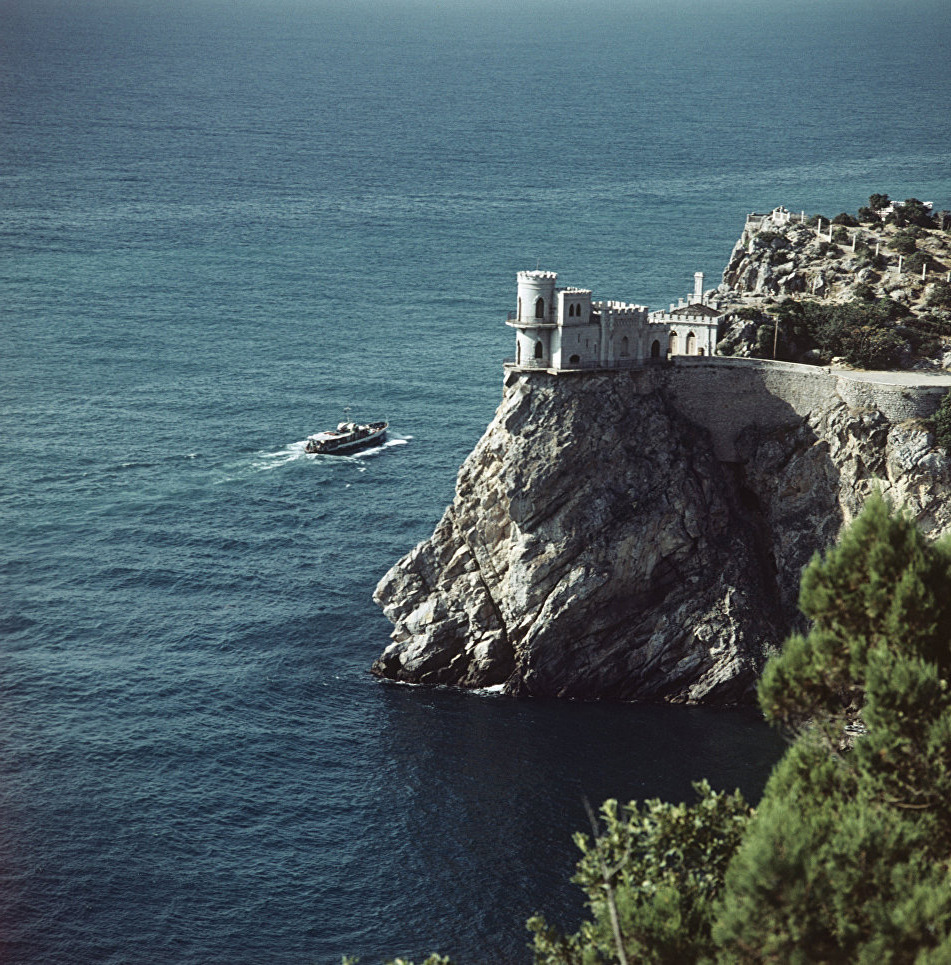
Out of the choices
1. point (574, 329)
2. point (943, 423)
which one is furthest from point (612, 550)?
point (943, 423)

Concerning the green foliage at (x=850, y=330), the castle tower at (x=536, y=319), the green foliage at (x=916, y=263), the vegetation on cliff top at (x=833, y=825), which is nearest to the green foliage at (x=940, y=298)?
the green foliage at (x=850, y=330)

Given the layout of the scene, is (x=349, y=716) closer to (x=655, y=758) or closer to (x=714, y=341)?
(x=655, y=758)

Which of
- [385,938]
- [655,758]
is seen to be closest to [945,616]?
[385,938]

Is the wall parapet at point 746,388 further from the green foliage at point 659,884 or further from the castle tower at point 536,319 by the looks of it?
the green foliage at point 659,884

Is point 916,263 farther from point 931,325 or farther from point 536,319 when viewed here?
point 536,319

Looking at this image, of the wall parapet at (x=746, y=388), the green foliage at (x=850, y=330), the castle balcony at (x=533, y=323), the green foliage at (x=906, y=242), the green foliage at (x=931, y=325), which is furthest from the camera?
the green foliage at (x=906, y=242)
